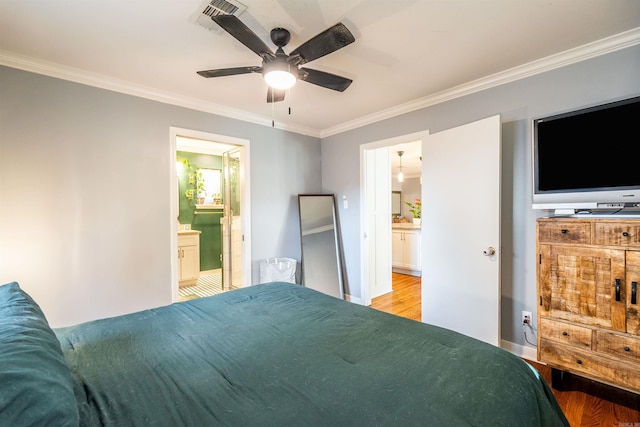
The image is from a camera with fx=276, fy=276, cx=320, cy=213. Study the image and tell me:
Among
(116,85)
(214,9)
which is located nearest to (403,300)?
(214,9)

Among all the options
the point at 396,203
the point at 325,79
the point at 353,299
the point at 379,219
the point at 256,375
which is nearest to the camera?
the point at 256,375

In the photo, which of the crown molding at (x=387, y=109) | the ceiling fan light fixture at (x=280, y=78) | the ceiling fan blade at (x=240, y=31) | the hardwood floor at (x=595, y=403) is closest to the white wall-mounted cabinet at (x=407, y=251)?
the crown molding at (x=387, y=109)

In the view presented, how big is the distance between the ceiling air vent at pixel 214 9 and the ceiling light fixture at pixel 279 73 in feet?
1.11

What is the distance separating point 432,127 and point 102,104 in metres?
3.20

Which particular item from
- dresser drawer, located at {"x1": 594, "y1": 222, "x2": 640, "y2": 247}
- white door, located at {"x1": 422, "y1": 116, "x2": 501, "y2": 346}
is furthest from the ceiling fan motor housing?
dresser drawer, located at {"x1": 594, "y1": 222, "x2": 640, "y2": 247}

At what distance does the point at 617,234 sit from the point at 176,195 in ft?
11.6

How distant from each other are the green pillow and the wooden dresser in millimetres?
2547

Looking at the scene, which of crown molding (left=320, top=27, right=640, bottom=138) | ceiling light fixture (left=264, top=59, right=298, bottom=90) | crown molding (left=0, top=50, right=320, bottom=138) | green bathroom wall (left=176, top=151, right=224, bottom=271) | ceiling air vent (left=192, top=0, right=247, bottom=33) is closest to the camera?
ceiling air vent (left=192, top=0, right=247, bottom=33)

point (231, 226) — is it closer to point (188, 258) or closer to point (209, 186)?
point (188, 258)

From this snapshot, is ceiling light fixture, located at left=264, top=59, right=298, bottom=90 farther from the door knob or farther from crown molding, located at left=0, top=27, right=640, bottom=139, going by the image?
the door knob

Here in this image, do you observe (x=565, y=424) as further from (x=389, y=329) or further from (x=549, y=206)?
(x=549, y=206)

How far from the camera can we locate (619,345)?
168 cm

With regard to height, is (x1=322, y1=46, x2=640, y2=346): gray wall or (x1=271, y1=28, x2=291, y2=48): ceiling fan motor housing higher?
(x1=271, y1=28, x2=291, y2=48): ceiling fan motor housing

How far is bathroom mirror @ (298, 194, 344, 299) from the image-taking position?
12.4 feet
